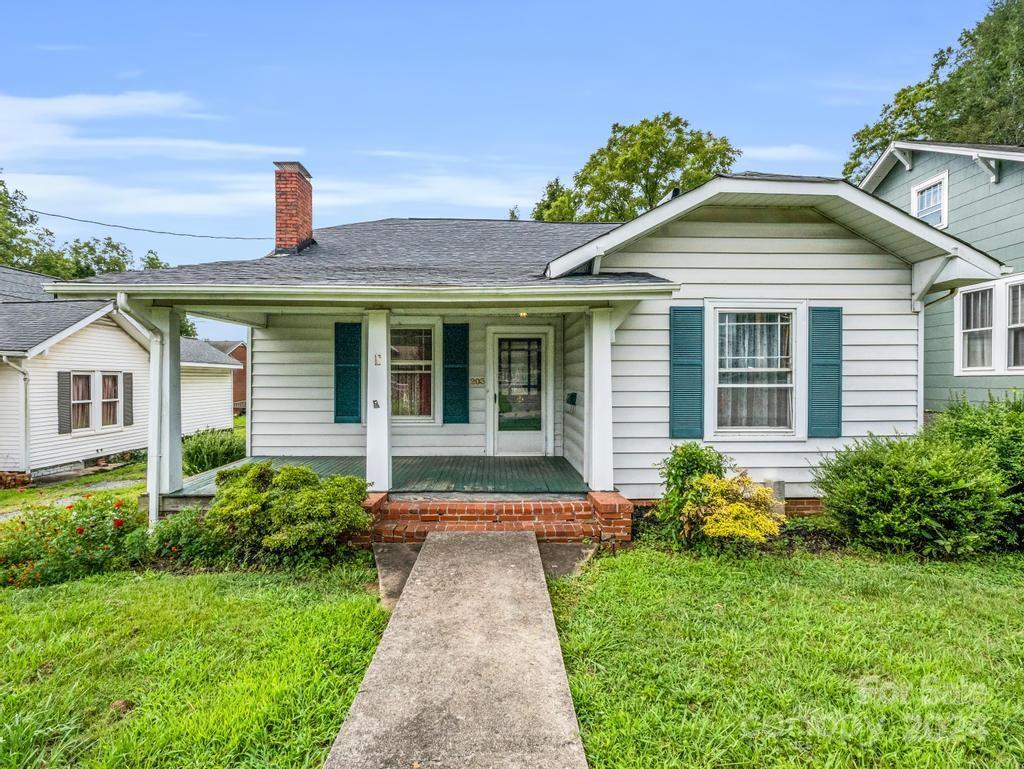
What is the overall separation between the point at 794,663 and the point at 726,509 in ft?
5.56

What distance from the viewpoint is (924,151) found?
31.8 feet

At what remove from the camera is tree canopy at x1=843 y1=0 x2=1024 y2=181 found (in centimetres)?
1552

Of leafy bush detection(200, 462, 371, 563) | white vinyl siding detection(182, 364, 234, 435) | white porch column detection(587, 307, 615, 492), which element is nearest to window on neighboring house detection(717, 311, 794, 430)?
white porch column detection(587, 307, 615, 492)

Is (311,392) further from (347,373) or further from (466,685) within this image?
(466,685)

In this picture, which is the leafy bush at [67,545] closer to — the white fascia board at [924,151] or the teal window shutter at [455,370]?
the teal window shutter at [455,370]

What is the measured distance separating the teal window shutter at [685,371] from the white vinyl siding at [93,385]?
10930 mm

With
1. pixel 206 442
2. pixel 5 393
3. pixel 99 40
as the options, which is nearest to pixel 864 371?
pixel 206 442

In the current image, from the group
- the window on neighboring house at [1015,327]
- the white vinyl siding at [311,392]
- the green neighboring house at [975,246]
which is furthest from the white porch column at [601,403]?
the window on neighboring house at [1015,327]

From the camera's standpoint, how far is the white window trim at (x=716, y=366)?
574 centimetres

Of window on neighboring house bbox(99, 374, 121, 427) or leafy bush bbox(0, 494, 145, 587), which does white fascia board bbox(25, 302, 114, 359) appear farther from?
leafy bush bbox(0, 494, 145, 587)

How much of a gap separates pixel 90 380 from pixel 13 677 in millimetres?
11427

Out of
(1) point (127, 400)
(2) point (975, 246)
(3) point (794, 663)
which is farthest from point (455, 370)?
(1) point (127, 400)

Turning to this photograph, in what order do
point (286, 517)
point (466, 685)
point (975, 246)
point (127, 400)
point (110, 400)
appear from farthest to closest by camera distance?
1. point (127, 400)
2. point (110, 400)
3. point (975, 246)
4. point (286, 517)
5. point (466, 685)

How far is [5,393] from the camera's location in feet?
32.6
